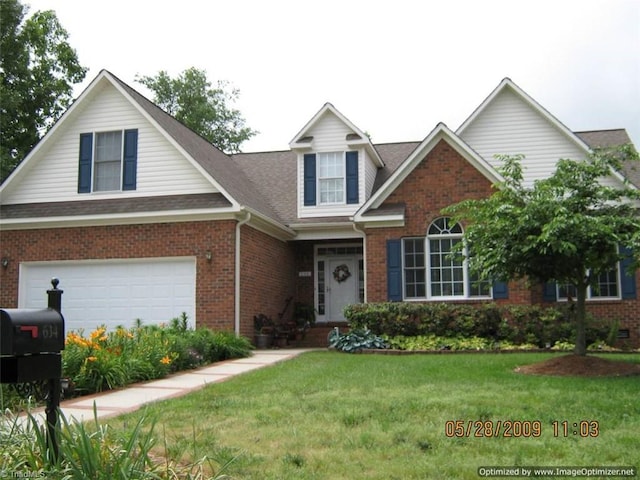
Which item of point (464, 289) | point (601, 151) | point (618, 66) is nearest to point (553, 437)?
point (601, 151)

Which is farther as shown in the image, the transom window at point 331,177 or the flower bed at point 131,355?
the transom window at point 331,177

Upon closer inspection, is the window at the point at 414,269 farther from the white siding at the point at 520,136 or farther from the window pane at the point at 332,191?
the white siding at the point at 520,136

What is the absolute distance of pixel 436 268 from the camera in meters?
15.9

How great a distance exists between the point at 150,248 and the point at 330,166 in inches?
232

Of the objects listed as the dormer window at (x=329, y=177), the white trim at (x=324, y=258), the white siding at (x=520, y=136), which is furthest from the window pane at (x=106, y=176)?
the white siding at (x=520, y=136)

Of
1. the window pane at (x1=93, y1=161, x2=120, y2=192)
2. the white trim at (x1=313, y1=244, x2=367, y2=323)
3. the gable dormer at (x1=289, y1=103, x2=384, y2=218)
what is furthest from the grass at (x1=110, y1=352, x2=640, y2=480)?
the white trim at (x1=313, y1=244, x2=367, y2=323)

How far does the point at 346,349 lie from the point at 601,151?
6.66 meters

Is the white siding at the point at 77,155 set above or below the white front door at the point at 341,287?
above

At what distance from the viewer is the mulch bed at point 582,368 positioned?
9.29m

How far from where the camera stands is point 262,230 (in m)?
16.9

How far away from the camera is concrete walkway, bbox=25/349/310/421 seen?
723 centimetres

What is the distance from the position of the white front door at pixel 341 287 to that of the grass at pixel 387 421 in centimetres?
931

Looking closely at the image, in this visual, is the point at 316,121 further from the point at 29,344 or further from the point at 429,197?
the point at 29,344

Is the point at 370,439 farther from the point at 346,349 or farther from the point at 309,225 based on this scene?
the point at 309,225
